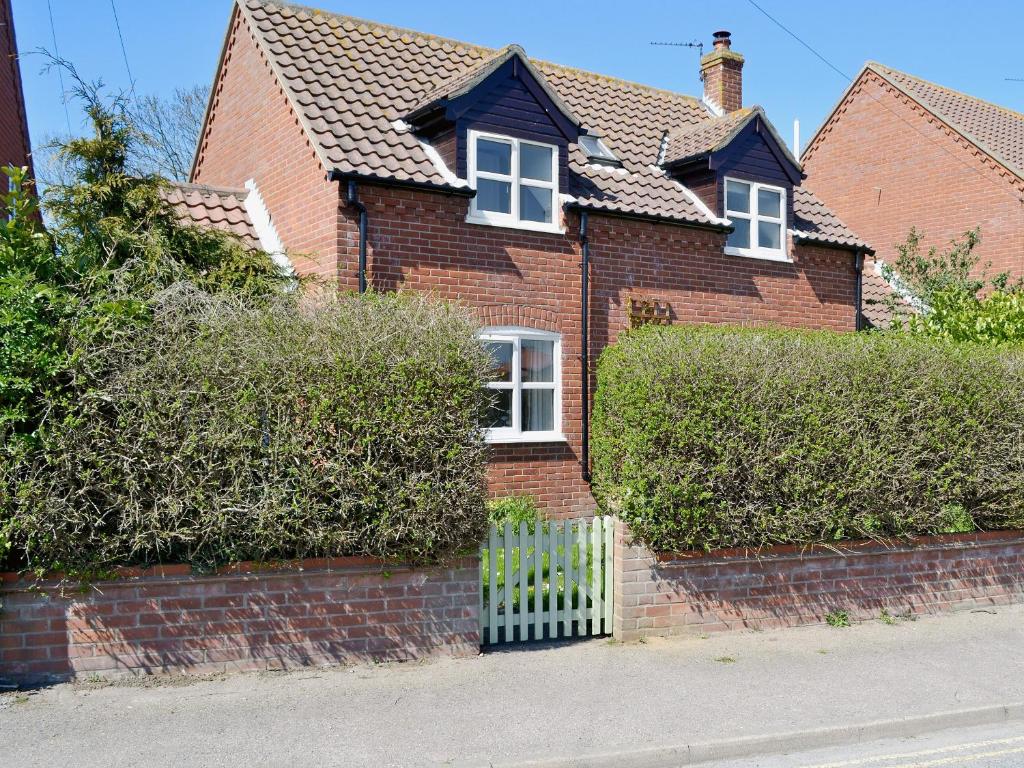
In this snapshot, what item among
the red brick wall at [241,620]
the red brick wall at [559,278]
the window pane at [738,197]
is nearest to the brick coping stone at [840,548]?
the red brick wall at [241,620]

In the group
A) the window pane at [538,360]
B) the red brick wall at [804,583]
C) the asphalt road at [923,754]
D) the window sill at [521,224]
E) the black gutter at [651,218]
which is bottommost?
the asphalt road at [923,754]

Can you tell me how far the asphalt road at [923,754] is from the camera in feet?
18.4

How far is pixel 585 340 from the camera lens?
40.9ft

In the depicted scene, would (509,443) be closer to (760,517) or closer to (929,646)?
(760,517)

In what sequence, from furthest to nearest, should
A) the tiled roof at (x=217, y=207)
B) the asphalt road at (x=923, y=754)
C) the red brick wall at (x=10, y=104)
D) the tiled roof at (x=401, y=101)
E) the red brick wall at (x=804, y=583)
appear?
1. the red brick wall at (x=10, y=104)
2. the tiled roof at (x=217, y=207)
3. the tiled roof at (x=401, y=101)
4. the red brick wall at (x=804, y=583)
5. the asphalt road at (x=923, y=754)

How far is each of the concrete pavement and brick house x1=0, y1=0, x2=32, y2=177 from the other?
32.6 feet

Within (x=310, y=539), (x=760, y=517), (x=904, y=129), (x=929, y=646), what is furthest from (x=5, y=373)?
(x=904, y=129)

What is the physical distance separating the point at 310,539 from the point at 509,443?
214 inches

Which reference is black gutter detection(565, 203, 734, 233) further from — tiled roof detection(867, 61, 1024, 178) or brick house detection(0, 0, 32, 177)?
tiled roof detection(867, 61, 1024, 178)

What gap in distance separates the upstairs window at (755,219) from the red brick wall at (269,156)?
21.3ft

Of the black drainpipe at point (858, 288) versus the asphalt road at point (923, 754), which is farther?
the black drainpipe at point (858, 288)

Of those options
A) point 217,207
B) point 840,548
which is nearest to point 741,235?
point 840,548

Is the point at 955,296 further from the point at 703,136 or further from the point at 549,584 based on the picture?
the point at 549,584

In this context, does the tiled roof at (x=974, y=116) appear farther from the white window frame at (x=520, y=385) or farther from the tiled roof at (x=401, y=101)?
the white window frame at (x=520, y=385)
